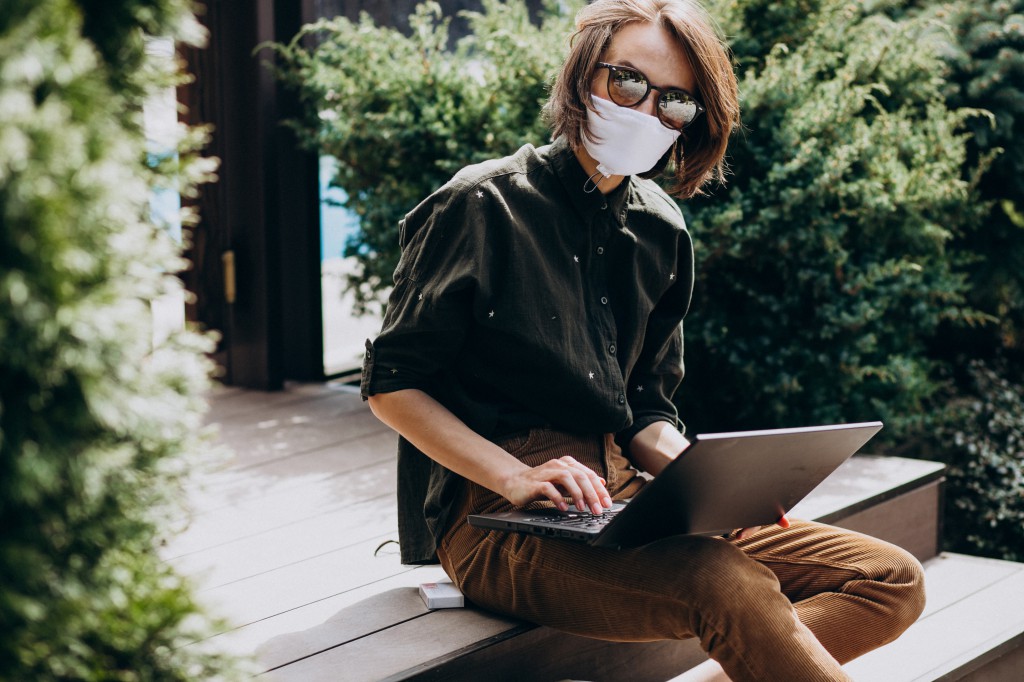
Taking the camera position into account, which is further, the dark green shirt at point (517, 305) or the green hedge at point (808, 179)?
the green hedge at point (808, 179)

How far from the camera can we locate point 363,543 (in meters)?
2.41

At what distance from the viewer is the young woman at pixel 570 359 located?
1.70m

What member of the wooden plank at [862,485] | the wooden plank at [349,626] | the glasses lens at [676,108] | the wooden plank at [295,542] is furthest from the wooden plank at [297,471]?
the glasses lens at [676,108]

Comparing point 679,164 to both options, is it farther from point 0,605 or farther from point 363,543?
point 0,605

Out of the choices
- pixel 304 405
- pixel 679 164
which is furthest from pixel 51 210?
pixel 304 405

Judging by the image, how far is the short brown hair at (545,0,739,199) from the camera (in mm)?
1815

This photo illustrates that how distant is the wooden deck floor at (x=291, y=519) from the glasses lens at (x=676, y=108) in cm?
90

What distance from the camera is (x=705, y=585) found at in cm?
155

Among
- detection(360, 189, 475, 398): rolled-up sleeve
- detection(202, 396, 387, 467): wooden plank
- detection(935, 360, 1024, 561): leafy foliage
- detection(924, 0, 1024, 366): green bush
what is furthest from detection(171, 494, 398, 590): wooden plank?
detection(924, 0, 1024, 366): green bush

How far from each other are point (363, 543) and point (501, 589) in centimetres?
67

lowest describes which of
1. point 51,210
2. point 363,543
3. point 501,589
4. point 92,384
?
point 363,543

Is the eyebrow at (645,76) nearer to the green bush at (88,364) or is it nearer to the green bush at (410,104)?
the green bush at (88,364)

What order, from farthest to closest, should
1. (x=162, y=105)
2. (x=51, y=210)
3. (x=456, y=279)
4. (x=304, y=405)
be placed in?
(x=304, y=405) → (x=456, y=279) → (x=162, y=105) → (x=51, y=210)

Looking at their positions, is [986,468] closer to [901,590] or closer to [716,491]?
[901,590]
